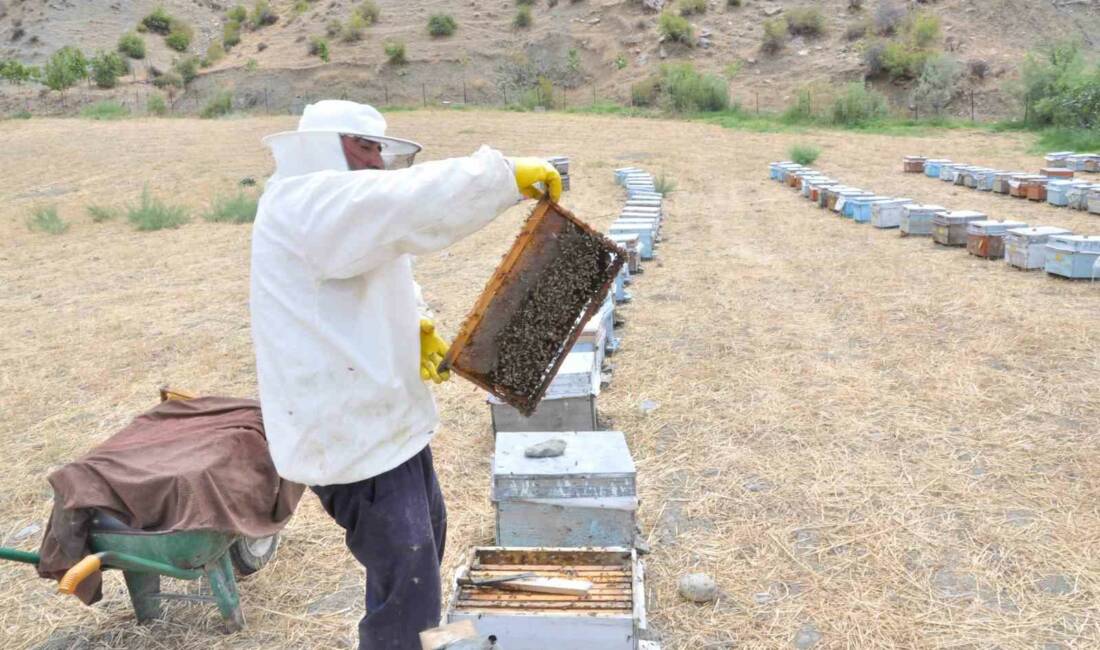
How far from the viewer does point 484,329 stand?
9.18ft

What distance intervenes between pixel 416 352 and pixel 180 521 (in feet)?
3.73

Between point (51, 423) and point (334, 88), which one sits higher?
point (334, 88)

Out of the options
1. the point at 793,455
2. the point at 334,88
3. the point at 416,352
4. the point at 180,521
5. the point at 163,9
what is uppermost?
the point at 163,9

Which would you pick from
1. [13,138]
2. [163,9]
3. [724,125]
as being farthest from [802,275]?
[163,9]

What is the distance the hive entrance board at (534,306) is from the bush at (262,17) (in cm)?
5712

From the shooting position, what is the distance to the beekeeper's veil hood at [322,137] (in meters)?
2.38

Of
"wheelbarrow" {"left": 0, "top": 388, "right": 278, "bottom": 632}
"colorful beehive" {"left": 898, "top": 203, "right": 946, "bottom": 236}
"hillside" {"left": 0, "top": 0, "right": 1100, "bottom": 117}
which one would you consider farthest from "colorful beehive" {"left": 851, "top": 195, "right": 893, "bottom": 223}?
"hillside" {"left": 0, "top": 0, "right": 1100, "bottom": 117}

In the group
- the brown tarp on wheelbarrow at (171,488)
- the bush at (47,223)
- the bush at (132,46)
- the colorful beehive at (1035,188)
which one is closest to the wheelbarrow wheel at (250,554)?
the brown tarp on wheelbarrow at (171,488)

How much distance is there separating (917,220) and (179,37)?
182 feet

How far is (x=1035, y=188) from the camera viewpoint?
42.0 feet

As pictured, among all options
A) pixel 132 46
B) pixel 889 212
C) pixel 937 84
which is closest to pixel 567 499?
pixel 889 212

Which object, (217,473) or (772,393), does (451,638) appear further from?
(772,393)

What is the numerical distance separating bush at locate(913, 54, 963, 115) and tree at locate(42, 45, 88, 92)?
38.9 metres

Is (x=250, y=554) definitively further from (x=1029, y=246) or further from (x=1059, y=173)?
(x=1059, y=173)
